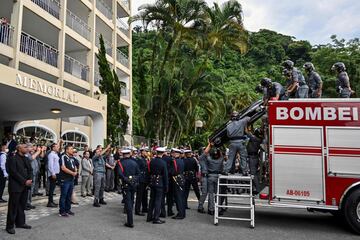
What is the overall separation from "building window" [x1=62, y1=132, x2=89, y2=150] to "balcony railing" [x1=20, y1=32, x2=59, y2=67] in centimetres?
500

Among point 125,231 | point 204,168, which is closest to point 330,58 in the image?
point 204,168

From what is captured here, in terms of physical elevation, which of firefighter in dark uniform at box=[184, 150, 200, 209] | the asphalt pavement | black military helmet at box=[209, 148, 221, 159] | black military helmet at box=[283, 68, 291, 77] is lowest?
the asphalt pavement

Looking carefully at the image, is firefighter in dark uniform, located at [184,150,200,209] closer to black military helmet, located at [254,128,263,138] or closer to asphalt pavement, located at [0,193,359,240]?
asphalt pavement, located at [0,193,359,240]

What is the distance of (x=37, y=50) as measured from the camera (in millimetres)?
19750

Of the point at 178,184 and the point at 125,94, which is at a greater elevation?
the point at 125,94

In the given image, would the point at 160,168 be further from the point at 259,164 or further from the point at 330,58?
the point at 330,58

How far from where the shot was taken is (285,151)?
8211 mm

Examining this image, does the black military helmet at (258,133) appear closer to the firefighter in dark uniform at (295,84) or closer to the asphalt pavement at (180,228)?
the firefighter in dark uniform at (295,84)

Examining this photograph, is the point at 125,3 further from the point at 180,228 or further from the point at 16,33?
the point at 180,228

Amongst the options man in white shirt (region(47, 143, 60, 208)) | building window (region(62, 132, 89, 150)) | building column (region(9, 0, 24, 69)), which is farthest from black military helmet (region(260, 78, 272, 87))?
building window (region(62, 132, 89, 150))

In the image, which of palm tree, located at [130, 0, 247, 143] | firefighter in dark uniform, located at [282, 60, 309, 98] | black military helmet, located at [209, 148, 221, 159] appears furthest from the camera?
palm tree, located at [130, 0, 247, 143]

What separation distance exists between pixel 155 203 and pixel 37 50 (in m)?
14.5

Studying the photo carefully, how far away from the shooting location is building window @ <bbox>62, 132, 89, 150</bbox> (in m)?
23.2

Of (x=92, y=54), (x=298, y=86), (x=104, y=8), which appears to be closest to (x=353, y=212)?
(x=298, y=86)
